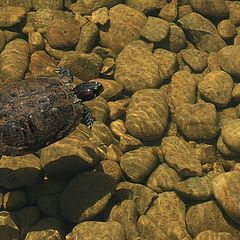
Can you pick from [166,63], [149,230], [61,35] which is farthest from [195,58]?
[149,230]

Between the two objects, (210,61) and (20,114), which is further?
(210,61)

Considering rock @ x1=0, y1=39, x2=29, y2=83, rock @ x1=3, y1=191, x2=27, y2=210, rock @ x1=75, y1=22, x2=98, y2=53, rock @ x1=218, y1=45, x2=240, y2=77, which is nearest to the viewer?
rock @ x1=3, y1=191, x2=27, y2=210

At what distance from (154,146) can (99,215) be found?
233cm

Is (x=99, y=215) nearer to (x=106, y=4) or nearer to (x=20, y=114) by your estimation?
(x=20, y=114)

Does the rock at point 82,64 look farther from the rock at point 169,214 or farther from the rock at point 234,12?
the rock at point 234,12

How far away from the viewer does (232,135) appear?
8.46 meters

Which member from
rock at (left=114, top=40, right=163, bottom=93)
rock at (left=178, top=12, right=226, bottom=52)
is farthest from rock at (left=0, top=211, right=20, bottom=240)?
rock at (left=178, top=12, right=226, bottom=52)

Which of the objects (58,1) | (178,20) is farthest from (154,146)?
(58,1)

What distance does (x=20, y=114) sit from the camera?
6.69 metres

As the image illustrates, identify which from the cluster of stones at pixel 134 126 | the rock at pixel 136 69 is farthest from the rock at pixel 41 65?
the rock at pixel 136 69

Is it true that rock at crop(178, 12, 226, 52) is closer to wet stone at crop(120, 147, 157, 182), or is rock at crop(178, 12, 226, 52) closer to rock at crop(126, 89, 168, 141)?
rock at crop(126, 89, 168, 141)

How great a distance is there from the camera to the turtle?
22.0ft

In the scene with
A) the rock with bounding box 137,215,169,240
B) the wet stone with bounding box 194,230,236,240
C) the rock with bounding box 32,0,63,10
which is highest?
the rock with bounding box 32,0,63,10

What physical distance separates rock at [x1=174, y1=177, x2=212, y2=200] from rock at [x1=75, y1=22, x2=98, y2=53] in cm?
461
